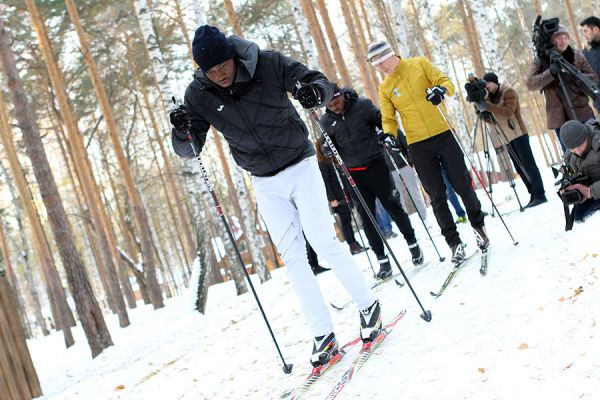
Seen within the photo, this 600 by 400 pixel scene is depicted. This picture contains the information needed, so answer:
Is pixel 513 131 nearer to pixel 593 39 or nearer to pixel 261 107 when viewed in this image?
pixel 593 39

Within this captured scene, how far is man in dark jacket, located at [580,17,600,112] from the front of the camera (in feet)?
21.9

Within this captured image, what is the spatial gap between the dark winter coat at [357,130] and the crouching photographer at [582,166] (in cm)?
204

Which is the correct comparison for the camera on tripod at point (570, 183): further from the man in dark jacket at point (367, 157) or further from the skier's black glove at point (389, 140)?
the man in dark jacket at point (367, 157)

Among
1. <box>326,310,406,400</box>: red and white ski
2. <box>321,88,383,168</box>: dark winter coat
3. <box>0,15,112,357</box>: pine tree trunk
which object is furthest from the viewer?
<box>0,15,112,357</box>: pine tree trunk

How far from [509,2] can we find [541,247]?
33579mm

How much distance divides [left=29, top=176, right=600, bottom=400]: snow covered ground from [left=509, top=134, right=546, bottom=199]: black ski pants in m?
0.33

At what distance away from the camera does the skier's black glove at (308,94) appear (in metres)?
3.82

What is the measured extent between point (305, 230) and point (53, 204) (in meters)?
7.18

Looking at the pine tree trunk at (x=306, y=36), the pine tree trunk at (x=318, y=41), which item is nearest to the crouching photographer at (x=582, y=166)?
the pine tree trunk at (x=318, y=41)

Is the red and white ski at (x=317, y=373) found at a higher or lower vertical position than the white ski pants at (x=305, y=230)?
lower

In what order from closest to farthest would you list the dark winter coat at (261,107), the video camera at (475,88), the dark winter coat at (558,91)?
the dark winter coat at (261,107), the dark winter coat at (558,91), the video camera at (475,88)

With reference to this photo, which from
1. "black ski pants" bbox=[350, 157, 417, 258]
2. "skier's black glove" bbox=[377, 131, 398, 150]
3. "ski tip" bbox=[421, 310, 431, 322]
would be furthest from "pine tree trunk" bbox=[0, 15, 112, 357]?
"ski tip" bbox=[421, 310, 431, 322]

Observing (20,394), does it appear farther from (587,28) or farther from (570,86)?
(587,28)

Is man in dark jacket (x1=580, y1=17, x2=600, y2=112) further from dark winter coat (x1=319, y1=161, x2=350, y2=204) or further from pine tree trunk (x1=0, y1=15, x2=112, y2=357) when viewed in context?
pine tree trunk (x1=0, y1=15, x2=112, y2=357)
